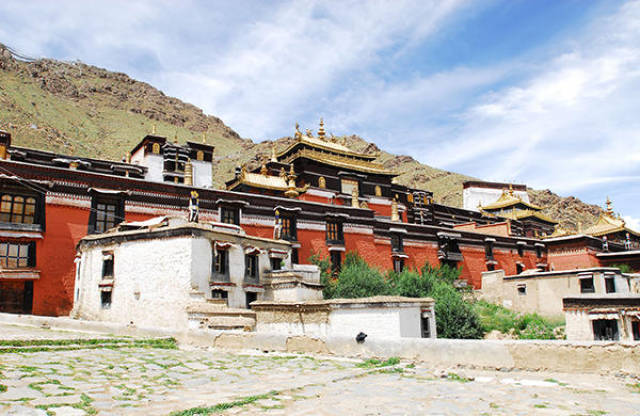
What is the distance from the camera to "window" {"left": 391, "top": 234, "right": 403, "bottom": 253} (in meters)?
33.6

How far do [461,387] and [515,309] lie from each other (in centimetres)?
2480

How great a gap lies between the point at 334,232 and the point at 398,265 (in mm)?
5841

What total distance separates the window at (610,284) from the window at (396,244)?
1223cm

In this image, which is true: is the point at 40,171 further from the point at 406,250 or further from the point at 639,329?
the point at 639,329

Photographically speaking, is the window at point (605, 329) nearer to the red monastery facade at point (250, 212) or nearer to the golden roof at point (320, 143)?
the red monastery facade at point (250, 212)

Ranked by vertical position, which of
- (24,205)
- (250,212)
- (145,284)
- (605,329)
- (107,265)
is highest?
(250,212)

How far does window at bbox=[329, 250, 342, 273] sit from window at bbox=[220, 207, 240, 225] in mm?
6333

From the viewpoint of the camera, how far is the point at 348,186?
38219mm

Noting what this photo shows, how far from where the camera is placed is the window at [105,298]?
777 inches

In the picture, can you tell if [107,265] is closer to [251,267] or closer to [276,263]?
[251,267]

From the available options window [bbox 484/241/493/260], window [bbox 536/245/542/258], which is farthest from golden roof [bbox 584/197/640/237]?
window [bbox 484/241/493/260]

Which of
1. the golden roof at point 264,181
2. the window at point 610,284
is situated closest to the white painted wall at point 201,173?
the golden roof at point 264,181

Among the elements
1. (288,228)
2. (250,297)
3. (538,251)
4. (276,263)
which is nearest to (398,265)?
(288,228)


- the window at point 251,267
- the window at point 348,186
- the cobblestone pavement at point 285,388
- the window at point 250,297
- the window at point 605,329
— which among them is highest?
the window at point 348,186
